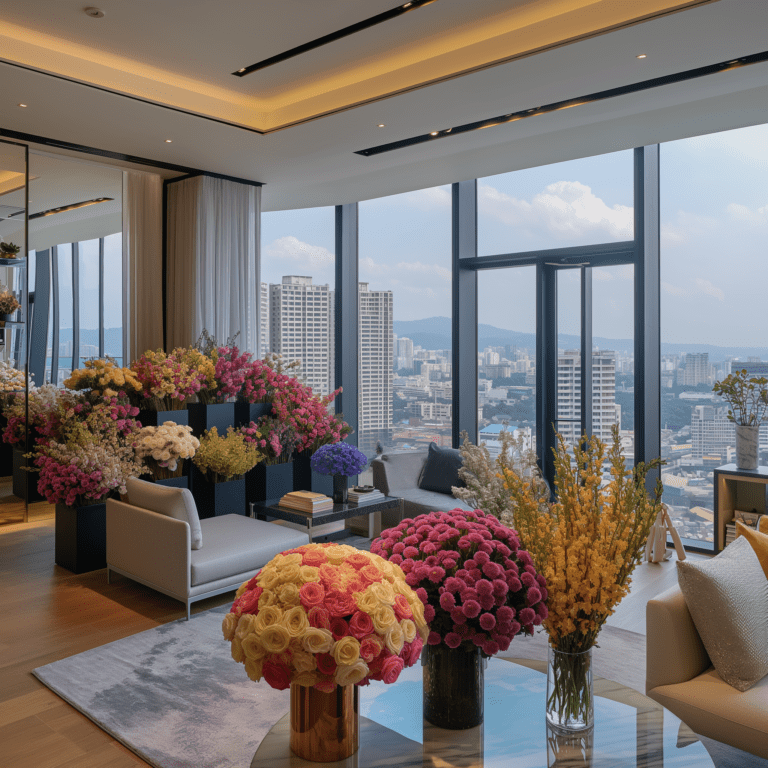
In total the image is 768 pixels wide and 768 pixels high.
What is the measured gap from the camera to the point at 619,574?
1483 millimetres

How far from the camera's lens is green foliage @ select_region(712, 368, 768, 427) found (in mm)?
4668

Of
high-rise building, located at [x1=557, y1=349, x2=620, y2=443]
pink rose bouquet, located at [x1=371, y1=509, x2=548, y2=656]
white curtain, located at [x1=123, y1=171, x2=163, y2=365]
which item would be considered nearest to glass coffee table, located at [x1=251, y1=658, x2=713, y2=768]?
pink rose bouquet, located at [x1=371, y1=509, x2=548, y2=656]

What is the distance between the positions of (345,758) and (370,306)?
20.4 ft

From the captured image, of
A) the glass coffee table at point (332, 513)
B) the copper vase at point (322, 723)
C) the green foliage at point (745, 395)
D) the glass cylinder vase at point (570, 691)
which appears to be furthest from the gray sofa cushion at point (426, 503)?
the copper vase at point (322, 723)

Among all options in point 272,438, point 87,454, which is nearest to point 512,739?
point 87,454

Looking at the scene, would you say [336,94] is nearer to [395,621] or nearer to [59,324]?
[59,324]

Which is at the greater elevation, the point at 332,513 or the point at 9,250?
the point at 9,250

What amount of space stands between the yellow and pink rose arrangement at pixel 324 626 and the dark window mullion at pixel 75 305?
192 inches

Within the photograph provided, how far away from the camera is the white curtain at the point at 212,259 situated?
240 inches

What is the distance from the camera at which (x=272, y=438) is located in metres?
5.36

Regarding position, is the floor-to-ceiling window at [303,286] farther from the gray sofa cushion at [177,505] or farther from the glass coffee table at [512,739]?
the glass coffee table at [512,739]

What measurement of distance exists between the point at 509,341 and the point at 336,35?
131 inches

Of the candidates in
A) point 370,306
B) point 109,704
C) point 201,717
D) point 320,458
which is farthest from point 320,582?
point 370,306

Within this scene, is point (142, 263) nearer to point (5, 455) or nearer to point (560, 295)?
point (5, 455)
